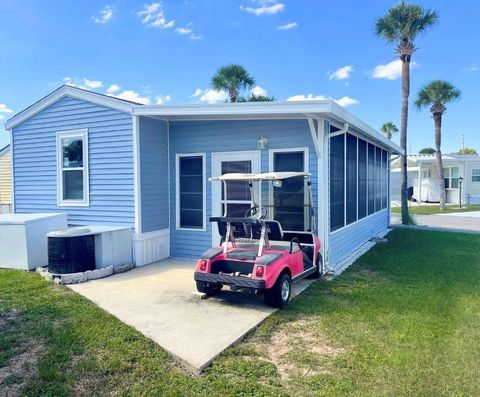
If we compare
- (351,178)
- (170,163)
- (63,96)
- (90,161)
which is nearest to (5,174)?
(63,96)

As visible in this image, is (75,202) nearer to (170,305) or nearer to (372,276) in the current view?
(170,305)

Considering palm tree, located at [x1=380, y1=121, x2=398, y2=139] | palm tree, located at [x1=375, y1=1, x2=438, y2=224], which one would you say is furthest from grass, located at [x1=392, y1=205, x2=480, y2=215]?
palm tree, located at [x1=380, y1=121, x2=398, y2=139]

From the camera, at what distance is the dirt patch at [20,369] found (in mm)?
2961

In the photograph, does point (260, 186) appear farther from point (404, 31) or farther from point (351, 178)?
point (404, 31)

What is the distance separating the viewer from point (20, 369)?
3.23 metres

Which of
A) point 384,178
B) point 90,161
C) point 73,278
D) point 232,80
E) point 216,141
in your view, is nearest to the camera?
point 73,278

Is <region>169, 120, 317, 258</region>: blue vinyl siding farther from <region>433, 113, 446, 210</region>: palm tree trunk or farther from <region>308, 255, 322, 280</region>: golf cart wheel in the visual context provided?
<region>433, 113, 446, 210</region>: palm tree trunk

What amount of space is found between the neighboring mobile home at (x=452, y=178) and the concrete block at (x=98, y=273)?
24.6 metres

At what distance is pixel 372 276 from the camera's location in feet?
21.1

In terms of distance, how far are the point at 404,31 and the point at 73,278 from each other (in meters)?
15.6

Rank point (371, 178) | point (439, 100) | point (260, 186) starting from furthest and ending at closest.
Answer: point (439, 100) → point (371, 178) → point (260, 186)

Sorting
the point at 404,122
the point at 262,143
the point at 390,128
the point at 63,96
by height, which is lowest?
the point at 262,143

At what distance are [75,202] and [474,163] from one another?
26785mm

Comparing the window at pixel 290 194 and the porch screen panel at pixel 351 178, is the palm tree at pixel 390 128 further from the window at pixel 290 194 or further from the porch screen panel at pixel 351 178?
the window at pixel 290 194
